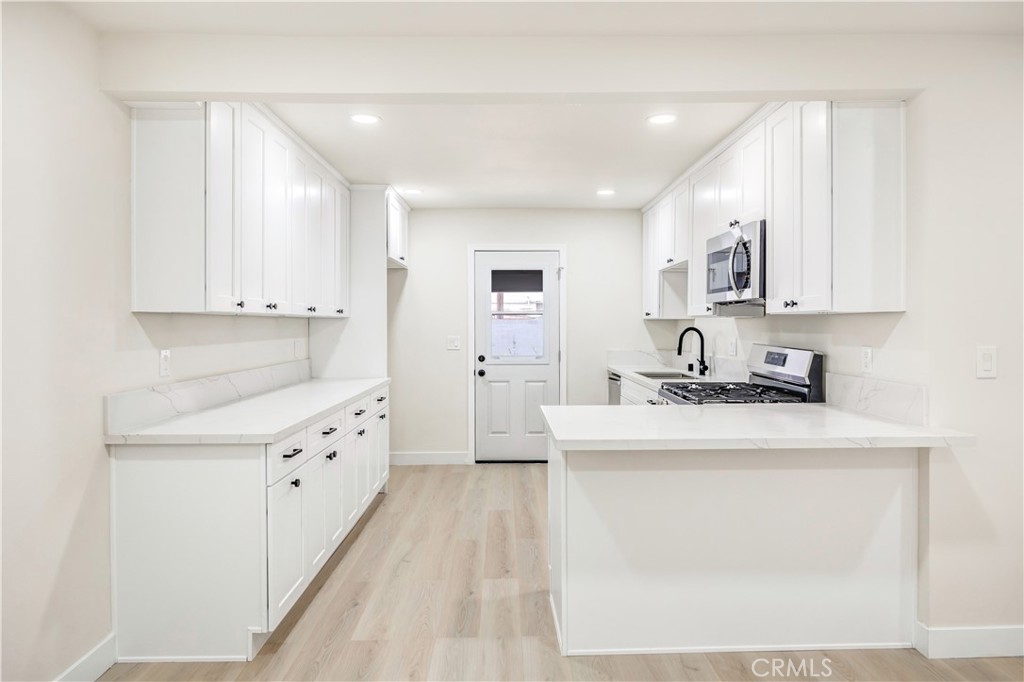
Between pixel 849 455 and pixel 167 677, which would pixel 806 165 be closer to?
pixel 849 455

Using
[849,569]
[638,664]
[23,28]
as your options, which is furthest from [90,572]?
[849,569]

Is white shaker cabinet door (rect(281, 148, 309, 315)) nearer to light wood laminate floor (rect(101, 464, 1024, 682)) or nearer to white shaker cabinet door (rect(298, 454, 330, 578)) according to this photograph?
white shaker cabinet door (rect(298, 454, 330, 578))

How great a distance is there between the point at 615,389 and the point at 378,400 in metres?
2.15

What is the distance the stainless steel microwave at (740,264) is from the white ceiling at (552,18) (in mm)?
1019

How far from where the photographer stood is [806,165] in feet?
8.27

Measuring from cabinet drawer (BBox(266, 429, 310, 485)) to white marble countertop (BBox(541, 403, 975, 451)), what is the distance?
106 cm

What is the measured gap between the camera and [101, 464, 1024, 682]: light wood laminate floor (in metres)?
2.09

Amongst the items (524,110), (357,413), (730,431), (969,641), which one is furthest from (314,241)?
(969,641)

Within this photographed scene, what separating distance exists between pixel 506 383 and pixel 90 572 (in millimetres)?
3697

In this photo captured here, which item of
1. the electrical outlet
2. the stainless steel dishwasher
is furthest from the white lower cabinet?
the stainless steel dishwasher

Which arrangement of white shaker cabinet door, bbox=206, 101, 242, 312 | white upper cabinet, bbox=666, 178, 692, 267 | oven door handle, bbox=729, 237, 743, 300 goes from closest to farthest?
white shaker cabinet door, bbox=206, 101, 242, 312, oven door handle, bbox=729, 237, 743, 300, white upper cabinet, bbox=666, 178, 692, 267

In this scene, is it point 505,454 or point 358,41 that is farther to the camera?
point 505,454

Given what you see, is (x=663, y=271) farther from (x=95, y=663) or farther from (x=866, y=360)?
(x=95, y=663)

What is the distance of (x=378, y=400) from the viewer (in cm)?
409
